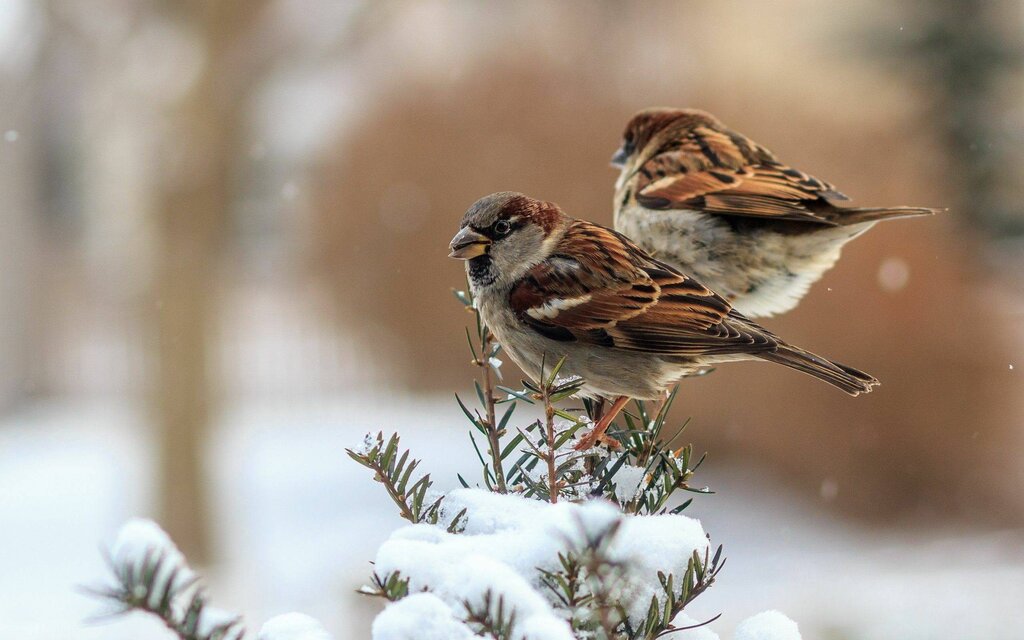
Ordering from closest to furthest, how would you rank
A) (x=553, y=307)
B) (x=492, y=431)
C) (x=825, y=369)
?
(x=492, y=431), (x=825, y=369), (x=553, y=307)

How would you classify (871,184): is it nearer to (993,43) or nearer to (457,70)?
(993,43)

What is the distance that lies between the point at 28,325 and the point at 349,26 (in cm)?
747

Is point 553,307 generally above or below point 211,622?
above

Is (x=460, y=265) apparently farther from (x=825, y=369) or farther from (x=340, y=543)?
(x=825, y=369)

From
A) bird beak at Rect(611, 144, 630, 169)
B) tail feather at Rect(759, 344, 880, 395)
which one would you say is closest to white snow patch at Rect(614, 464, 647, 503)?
tail feather at Rect(759, 344, 880, 395)

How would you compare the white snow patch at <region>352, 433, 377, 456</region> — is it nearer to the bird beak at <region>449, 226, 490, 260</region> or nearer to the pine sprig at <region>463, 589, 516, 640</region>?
the pine sprig at <region>463, 589, 516, 640</region>

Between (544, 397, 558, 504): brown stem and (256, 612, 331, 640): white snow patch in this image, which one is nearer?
(256, 612, 331, 640): white snow patch

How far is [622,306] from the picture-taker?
1758 mm

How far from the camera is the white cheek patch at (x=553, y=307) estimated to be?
171cm

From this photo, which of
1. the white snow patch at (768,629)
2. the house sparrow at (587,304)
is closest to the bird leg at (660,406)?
the house sparrow at (587,304)

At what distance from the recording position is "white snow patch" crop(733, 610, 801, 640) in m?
0.82

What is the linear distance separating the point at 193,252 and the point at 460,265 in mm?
1858

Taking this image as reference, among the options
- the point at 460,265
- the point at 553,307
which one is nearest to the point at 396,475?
the point at 553,307

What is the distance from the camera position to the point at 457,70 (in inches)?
310
